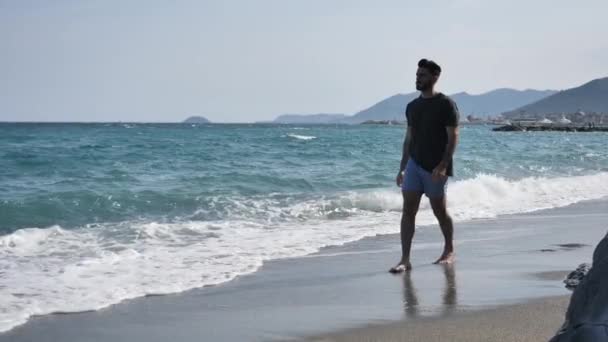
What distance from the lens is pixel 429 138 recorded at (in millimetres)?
6770

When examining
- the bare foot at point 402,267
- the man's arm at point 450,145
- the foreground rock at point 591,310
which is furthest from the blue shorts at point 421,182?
the foreground rock at point 591,310

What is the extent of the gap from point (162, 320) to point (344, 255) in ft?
10.0

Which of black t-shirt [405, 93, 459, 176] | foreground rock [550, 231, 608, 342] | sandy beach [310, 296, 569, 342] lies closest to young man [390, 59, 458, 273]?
black t-shirt [405, 93, 459, 176]

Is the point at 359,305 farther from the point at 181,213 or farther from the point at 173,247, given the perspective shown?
the point at 181,213

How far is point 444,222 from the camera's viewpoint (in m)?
7.07

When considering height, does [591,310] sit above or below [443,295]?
above

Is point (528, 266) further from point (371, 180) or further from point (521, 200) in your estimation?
point (371, 180)

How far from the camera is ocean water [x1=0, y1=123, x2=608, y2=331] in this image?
6.55 m

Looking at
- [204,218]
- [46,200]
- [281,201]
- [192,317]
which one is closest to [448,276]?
[192,317]

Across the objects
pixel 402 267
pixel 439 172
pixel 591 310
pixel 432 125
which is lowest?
pixel 402 267

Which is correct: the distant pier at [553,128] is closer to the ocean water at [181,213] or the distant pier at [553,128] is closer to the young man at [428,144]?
the ocean water at [181,213]

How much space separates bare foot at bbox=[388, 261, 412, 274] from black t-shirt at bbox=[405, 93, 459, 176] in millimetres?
793

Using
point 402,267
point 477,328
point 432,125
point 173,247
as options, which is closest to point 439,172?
point 432,125

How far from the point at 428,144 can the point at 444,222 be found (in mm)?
729
